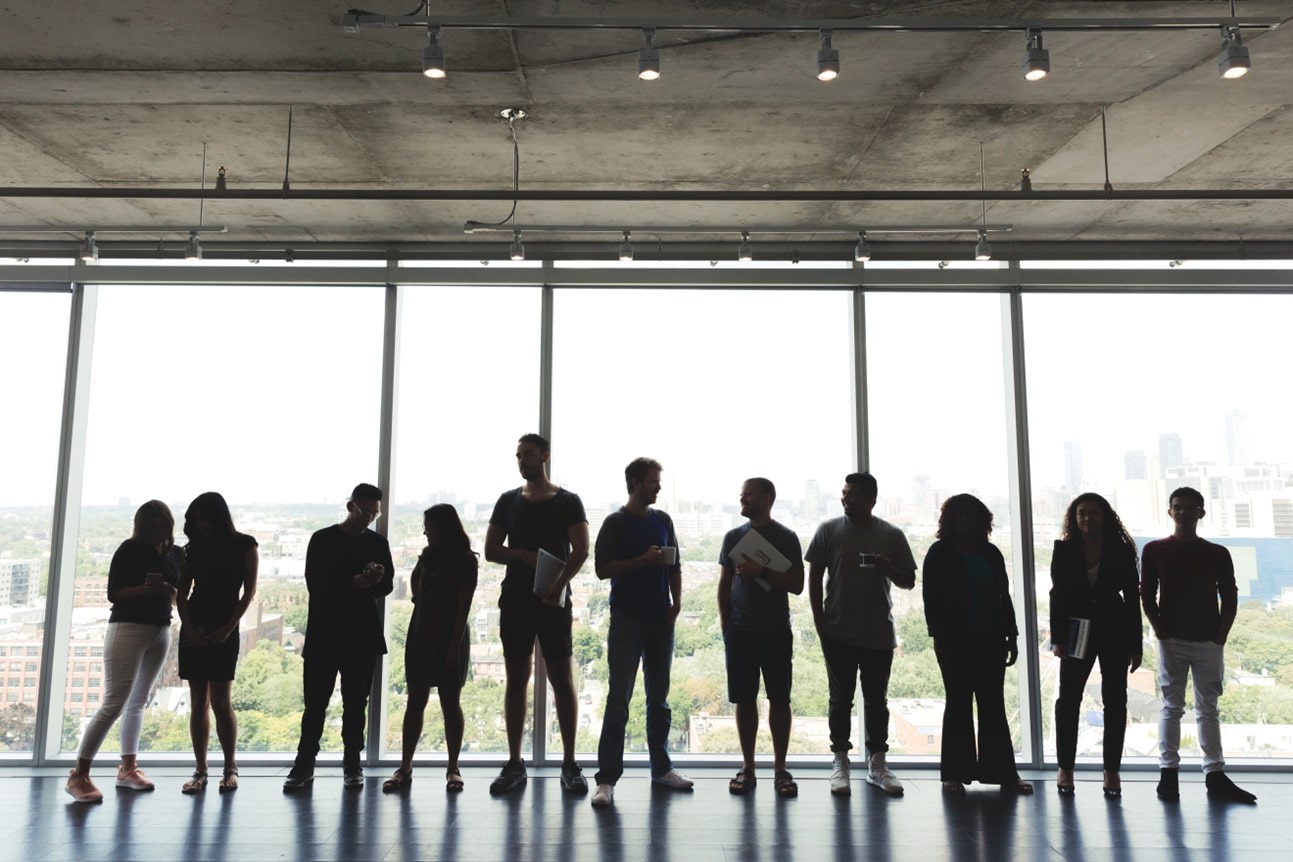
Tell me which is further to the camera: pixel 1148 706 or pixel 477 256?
pixel 477 256

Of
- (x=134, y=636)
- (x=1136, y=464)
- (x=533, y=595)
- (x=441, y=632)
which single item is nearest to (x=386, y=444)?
(x=441, y=632)

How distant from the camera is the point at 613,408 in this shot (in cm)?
590

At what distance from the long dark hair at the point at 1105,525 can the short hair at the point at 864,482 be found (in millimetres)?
1019

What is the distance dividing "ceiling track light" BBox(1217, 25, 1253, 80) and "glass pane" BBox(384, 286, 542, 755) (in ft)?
12.7

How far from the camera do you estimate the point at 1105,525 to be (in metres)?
4.86

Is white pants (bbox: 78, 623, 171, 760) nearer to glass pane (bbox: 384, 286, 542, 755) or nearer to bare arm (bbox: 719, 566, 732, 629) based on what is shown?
glass pane (bbox: 384, 286, 542, 755)

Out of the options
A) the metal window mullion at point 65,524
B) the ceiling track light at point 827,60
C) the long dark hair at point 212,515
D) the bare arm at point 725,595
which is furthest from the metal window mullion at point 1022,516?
the metal window mullion at point 65,524

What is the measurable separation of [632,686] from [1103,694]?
239 centimetres

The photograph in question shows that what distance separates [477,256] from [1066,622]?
4.02 m

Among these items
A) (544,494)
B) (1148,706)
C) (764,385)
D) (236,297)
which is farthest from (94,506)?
(1148,706)

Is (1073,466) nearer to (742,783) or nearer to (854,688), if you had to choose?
(854,688)

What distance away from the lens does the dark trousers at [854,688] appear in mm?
4820

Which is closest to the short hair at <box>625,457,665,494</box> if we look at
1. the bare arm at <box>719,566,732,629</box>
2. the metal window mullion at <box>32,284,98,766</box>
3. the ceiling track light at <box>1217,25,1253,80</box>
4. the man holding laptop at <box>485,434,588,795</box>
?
the man holding laptop at <box>485,434,588,795</box>

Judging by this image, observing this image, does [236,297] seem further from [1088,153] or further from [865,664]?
[1088,153]
